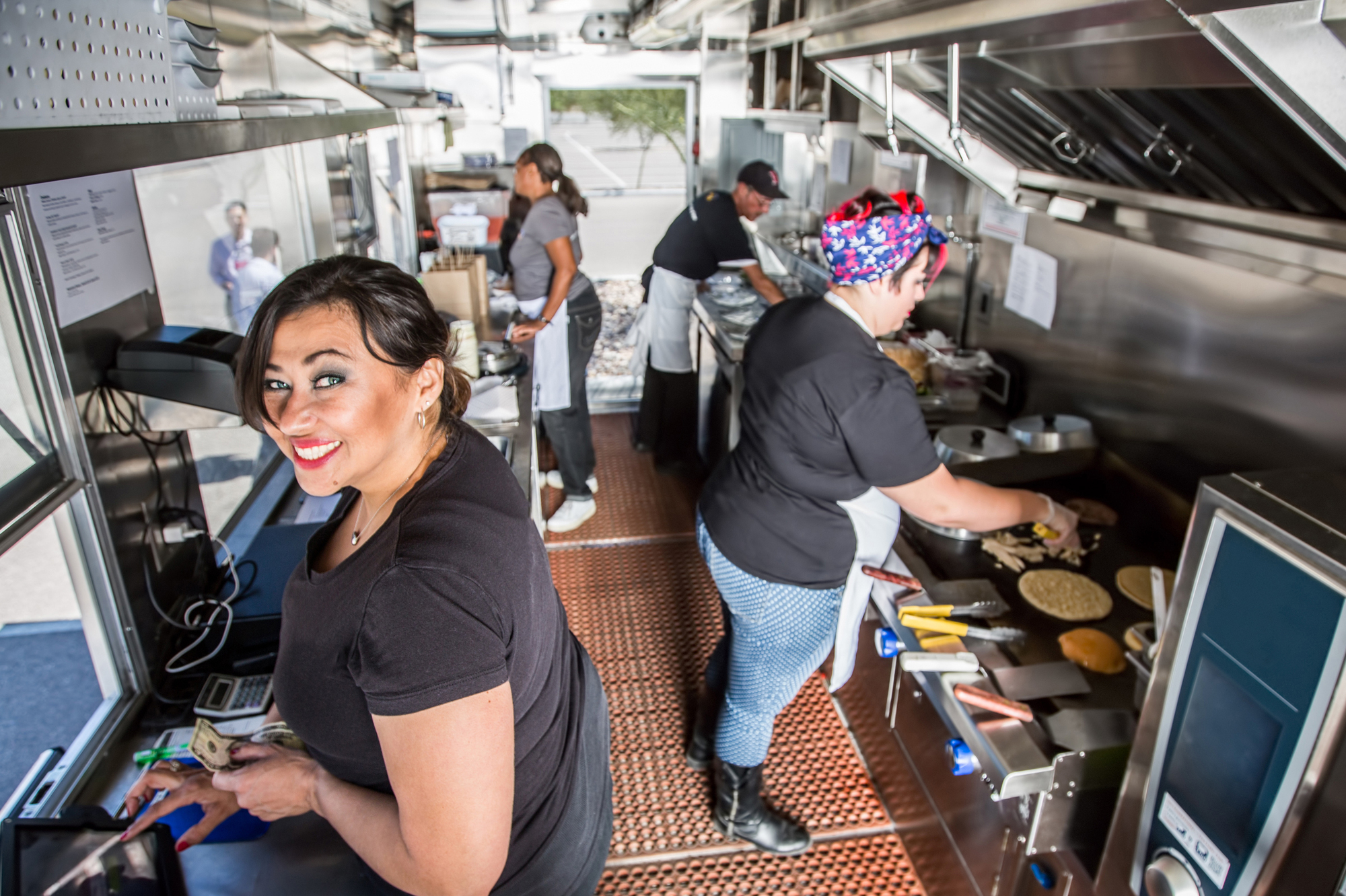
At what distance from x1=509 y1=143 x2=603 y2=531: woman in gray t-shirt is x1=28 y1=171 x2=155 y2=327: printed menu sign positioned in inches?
72.6

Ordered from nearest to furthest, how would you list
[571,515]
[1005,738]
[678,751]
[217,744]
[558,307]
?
[217,744]
[1005,738]
[678,751]
[558,307]
[571,515]

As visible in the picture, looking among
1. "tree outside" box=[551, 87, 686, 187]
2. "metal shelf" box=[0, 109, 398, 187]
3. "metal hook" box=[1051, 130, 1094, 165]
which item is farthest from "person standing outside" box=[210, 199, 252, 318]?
"tree outside" box=[551, 87, 686, 187]

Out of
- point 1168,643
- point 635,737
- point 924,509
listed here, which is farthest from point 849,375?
point 635,737

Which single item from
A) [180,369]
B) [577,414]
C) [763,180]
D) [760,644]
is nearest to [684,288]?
[763,180]

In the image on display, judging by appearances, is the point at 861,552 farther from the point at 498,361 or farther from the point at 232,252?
the point at 232,252

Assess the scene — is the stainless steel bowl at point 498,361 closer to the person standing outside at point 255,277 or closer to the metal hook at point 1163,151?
the person standing outside at point 255,277

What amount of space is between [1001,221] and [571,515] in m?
2.19

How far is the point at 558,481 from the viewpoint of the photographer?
4328mm

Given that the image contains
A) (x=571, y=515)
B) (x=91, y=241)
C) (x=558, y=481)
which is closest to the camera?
(x=91, y=241)

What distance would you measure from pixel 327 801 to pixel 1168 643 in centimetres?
116

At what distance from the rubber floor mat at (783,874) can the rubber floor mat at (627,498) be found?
1782mm

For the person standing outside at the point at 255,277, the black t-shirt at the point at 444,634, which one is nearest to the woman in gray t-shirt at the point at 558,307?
the person standing outside at the point at 255,277

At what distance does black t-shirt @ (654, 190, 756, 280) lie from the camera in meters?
4.02

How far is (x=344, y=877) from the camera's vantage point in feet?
4.10
